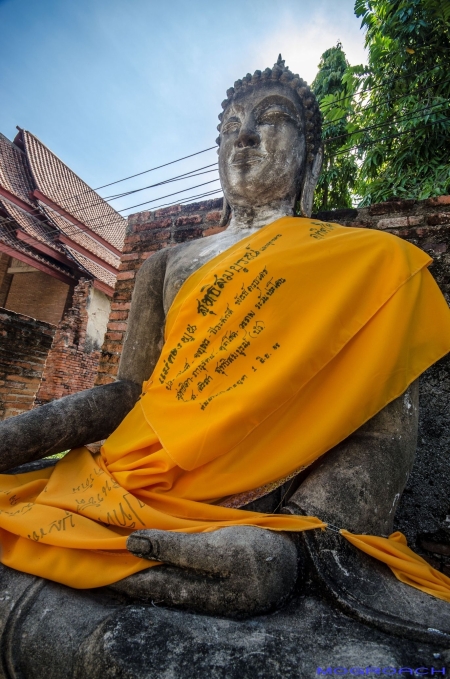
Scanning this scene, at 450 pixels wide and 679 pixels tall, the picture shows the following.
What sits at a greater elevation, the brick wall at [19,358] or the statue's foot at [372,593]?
the brick wall at [19,358]

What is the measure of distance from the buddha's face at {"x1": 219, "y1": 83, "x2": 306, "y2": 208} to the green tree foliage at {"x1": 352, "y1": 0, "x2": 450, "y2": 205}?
13.3 ft

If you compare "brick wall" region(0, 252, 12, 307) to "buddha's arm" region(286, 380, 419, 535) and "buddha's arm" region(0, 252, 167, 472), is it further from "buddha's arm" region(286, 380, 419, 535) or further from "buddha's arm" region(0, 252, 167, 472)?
"buddha's arm" region(286, 380, 419, 535)

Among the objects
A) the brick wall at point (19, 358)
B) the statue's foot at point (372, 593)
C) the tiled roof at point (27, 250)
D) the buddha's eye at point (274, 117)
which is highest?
the tiled roof at point (27, 250)

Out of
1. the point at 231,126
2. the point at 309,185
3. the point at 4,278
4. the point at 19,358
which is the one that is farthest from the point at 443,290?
the point at 4,278

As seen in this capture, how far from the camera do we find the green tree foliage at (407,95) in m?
5.76

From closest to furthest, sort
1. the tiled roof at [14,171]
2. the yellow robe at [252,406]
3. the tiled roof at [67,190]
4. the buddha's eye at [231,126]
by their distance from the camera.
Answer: the yellow robe at [252,406] → the buddha's eye at [231,126] → the tiled roof at [14,171] → the tiled roof at [67,190]

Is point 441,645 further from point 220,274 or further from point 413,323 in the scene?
point 220,274

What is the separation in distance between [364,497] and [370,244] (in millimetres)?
728

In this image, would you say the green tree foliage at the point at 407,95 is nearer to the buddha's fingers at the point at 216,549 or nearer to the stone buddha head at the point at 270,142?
the stone buddha head at the point at 270,142

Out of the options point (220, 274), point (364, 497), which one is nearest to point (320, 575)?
point (364, 497)

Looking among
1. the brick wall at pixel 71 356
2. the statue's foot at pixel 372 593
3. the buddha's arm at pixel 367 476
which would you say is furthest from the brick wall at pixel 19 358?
the statue's foot at pixel 372 593

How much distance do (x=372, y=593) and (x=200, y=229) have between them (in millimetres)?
2337

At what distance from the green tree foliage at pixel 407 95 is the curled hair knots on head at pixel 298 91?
389 centimetres

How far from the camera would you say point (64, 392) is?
31.2ft
